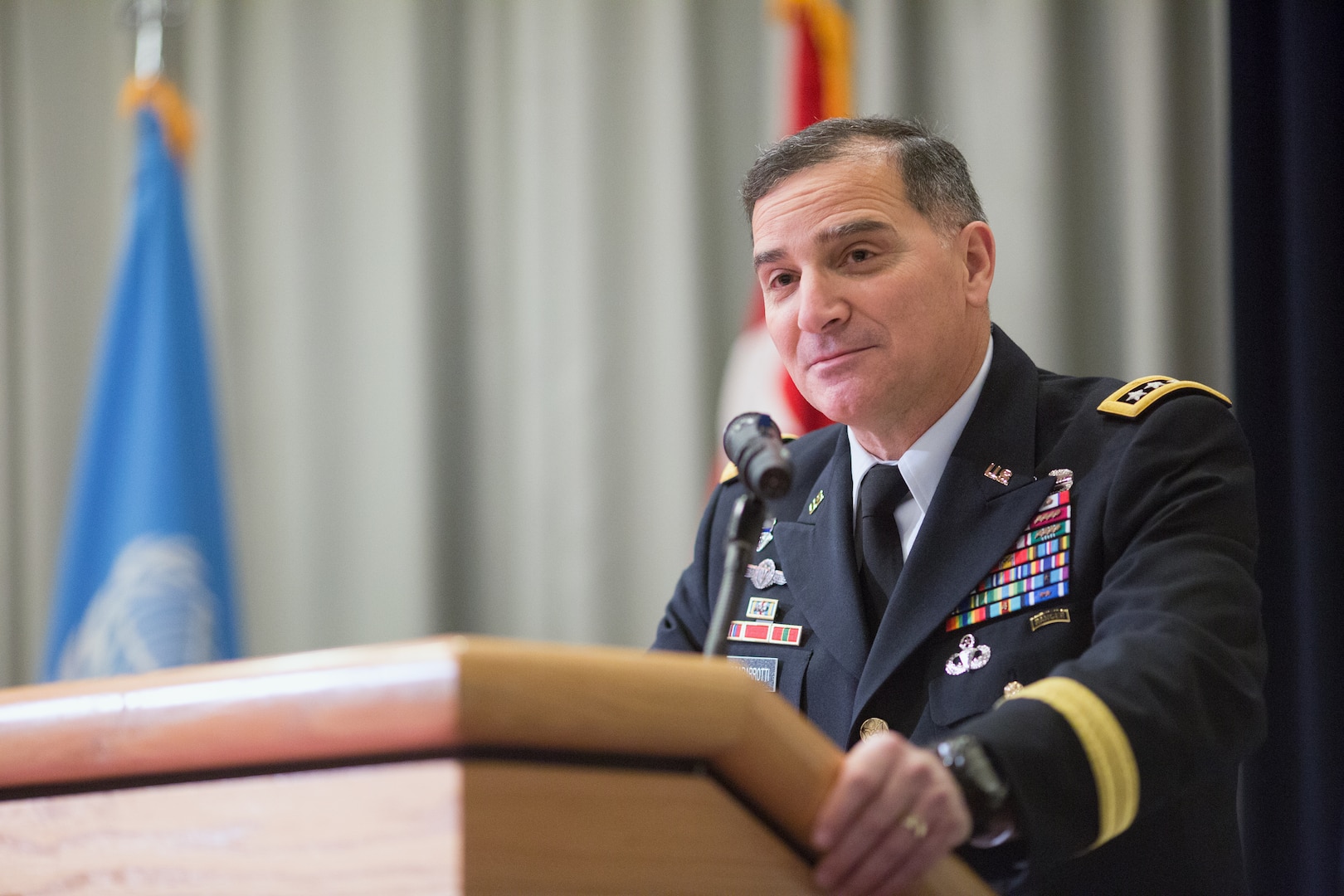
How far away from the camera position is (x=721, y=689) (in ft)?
2.26

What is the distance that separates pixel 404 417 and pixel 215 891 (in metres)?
2.79

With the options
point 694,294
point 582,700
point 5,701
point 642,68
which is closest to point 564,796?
point 582,700

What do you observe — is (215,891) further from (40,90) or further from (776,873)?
(40,90)

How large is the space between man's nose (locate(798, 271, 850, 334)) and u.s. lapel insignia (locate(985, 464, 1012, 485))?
0.26 metres

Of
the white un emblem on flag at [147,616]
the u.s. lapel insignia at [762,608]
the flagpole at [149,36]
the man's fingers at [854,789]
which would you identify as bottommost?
the white un emblem on flag at [147,616]

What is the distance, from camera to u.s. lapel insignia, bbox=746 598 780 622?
63.7 inches

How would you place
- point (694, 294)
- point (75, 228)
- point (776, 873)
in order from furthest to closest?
1. point (75, 228)
2. point (694, 294)
3. point (776, 873)

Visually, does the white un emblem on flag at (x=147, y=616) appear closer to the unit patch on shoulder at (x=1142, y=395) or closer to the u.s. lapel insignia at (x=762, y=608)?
the u.s. lapel insignia at (x=762, y=608)

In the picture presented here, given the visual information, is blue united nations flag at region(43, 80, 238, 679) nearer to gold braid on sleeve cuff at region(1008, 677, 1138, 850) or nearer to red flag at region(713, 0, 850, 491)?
red flag at region(713, 0, 850, 491)

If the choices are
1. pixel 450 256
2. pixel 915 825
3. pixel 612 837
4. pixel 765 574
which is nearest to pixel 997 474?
pixel 765 574

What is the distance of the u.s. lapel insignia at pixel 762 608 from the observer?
1618 mm

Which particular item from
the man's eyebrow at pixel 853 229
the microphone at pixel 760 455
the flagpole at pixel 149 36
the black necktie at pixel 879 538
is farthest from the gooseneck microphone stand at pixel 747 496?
the flagpole at pixel 149 36

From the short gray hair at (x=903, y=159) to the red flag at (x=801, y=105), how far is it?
1064mm

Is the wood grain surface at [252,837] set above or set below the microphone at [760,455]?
below
